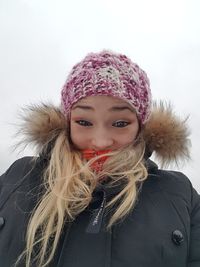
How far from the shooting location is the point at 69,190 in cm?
174

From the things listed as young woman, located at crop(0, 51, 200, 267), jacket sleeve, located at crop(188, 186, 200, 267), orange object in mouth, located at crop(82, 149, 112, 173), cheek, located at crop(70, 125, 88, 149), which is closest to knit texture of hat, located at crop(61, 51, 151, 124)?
young woman, located at crop(0, 51, 200, 267)

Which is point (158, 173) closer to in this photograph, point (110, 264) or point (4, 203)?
point (110, 264)

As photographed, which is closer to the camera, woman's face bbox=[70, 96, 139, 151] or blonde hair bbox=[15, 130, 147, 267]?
blonde hair bbox=[15, 130, 147, 267]

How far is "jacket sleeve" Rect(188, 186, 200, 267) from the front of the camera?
65.3 inches

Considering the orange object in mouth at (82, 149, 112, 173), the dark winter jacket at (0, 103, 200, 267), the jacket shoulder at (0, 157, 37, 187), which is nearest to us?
the dark winter jacket at (0, 103, 200, 267)

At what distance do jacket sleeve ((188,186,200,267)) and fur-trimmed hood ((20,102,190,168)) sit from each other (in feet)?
0.88

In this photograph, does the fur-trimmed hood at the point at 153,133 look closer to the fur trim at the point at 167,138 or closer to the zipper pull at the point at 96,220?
the fur trim at the point at 167,138

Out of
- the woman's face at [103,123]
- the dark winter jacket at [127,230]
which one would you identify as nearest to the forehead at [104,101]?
the woman's face at [103,123]

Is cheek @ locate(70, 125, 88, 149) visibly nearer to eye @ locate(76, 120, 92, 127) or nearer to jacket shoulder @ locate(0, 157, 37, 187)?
eye @ locate(76, 120, 92, 127)

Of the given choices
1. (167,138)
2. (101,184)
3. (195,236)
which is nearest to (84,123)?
(101,184)

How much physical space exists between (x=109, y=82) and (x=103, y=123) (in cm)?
20

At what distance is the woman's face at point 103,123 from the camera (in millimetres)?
1843

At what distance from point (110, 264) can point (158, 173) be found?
1.80ft

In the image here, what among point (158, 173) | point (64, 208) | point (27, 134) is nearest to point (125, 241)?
point (64, 208)
